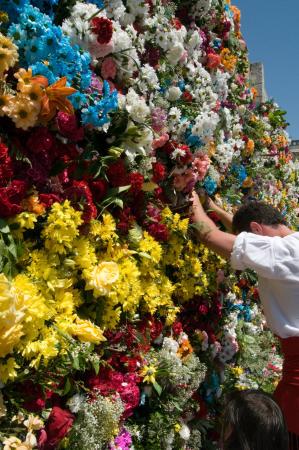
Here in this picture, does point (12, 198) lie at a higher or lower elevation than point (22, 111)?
lower

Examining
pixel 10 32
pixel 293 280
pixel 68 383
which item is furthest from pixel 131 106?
pixel 68 383

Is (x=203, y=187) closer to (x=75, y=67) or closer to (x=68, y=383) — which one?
(x=75, y=67)

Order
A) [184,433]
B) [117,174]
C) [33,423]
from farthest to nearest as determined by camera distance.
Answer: [184,433], [117,174], [33,423]

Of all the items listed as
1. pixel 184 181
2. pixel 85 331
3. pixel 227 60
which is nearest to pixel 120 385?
pixel 85 331

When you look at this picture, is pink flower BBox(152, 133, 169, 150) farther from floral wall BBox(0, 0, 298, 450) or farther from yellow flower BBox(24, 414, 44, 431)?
yellow flower BBox(24, 414, 44, 431)

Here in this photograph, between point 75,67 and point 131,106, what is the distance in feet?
1.07

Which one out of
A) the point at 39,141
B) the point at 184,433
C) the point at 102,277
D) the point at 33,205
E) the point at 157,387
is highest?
the point at 39,141

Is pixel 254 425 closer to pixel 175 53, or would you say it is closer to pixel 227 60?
pixel 175 53

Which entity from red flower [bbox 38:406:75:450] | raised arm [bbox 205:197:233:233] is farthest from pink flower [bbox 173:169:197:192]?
red flower [bbox 38:406:75:450]

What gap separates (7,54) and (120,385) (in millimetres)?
1328

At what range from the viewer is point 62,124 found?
1.81 meters

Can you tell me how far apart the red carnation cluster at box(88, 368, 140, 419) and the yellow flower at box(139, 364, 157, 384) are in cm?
6

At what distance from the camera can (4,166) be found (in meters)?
1.60

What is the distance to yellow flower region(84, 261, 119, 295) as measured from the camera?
1.81m
